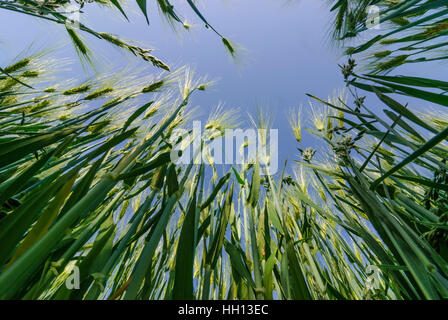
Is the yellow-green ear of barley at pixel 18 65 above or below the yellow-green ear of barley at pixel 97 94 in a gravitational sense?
above

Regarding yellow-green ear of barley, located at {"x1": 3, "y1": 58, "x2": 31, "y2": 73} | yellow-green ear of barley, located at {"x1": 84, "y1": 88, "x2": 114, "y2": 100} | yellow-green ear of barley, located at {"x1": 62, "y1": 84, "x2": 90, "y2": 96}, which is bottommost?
yellow-green ear of barley, located at {"x1": 84, "y1": 88, "x2": 114, "y2": 100}

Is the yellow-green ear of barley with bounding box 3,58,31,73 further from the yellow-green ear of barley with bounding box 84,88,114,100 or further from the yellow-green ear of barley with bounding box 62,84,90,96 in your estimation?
the yellow-green ear of barley with bounding box 84,88,114,100

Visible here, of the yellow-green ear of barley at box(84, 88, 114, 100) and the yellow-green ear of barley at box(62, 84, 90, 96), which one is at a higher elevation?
the yellow-green ear of barley at box(62, 84, 90, 96)

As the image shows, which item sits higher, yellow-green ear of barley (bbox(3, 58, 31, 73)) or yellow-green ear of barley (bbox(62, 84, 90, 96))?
yellow-green ear of barley (bbox(3, 58, 31, 73))

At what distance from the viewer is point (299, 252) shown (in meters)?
0.62

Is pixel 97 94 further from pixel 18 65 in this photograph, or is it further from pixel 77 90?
pixel 18 65

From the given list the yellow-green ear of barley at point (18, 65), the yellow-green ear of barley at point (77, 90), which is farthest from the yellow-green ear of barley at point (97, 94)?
the yellow-green ear of barley at point (18, 65)

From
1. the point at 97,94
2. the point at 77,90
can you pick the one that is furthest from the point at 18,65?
the point at 97,94

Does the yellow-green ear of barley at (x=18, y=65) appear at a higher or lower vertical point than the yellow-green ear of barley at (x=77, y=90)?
higher

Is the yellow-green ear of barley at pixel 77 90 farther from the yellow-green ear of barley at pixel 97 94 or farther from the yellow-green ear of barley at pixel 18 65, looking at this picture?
the yellow-green ear of barley at pixel 18 65

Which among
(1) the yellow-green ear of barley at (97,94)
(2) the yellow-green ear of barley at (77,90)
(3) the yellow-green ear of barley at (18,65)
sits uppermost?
(3) the yellow-green ear of barley at (18,65)

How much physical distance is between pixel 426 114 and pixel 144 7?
1.29 metres

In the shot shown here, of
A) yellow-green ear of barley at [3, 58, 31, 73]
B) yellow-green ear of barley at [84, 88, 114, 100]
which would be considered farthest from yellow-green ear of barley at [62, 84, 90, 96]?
yellow-green ear of barley at [3, 58, 31, 73]

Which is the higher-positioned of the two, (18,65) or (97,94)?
(18,65)
